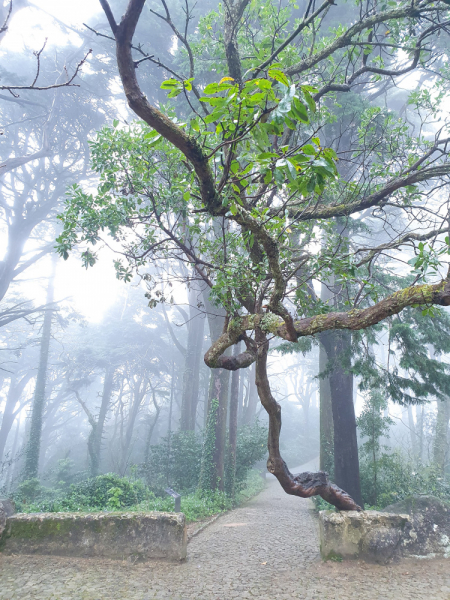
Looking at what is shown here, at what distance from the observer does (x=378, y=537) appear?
4.78m

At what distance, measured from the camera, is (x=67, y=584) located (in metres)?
4.04

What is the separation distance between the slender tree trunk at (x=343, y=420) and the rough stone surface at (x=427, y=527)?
2999 mm

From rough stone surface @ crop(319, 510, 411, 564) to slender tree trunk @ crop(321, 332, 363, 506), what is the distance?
134 inches

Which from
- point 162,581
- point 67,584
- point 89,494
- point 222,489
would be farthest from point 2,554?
point 222,489

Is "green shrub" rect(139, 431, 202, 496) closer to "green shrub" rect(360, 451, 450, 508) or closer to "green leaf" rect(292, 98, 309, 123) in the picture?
"green shrub" rect(360, 451, 450, 508)

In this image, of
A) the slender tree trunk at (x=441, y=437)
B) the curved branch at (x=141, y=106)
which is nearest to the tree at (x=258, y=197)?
the curved branch at (x=141, y=106)

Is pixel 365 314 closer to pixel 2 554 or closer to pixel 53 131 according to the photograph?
pixel 2 554

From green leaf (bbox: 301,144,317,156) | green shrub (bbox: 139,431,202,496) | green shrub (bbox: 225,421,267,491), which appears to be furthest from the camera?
green shrub (bbox: 139,431,202,496)

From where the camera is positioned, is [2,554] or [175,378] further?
[175,378]

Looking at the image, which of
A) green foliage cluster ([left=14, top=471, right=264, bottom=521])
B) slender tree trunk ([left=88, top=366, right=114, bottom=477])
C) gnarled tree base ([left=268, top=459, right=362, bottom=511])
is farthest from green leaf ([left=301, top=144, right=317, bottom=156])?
slender tree trunk ([left=88, top=366, right=114, bottom=477])

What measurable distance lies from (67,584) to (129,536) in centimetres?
91

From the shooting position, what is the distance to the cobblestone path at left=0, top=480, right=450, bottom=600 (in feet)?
12.9

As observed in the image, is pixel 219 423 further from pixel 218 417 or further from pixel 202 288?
pixel 202 288

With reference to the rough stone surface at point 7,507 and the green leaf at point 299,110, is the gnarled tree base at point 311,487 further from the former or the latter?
the green leaf at point 299,110
